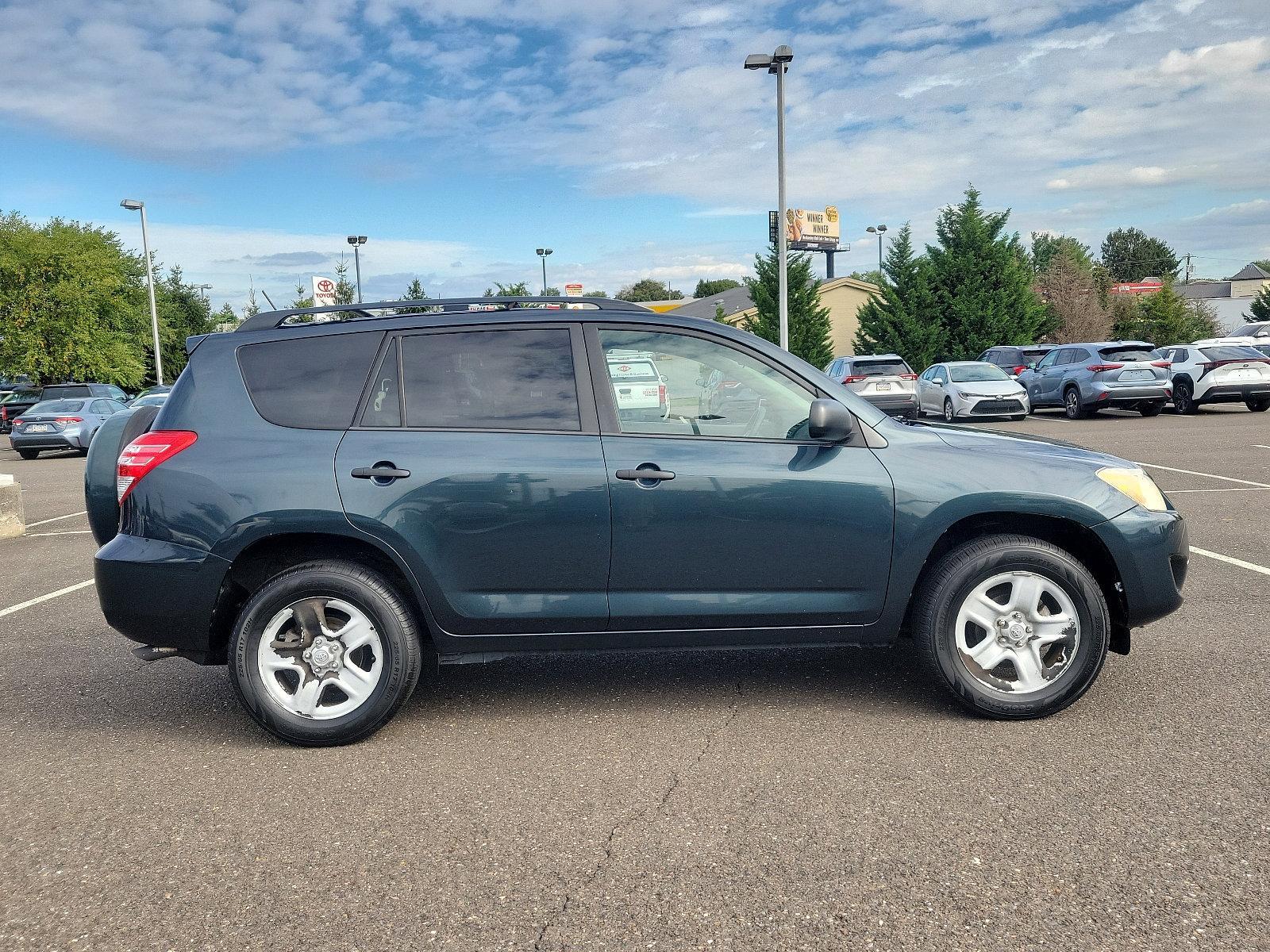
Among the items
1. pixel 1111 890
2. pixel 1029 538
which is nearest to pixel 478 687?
pixel 1029 538

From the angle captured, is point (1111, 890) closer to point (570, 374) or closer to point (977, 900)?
point (977, 900)

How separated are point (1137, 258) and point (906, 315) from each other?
103m

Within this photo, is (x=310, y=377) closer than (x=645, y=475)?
No

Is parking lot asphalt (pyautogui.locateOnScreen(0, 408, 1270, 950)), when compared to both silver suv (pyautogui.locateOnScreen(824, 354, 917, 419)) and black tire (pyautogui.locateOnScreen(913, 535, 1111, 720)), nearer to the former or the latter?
black tire (pyautogui.locateOnScreen(913, 535, 1111, 720))

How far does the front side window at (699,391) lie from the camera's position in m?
4.24

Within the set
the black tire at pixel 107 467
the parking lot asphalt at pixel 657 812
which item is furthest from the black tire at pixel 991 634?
the black tire at pixel 107 467

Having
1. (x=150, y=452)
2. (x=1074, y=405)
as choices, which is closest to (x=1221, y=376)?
(x=1074, y=405)

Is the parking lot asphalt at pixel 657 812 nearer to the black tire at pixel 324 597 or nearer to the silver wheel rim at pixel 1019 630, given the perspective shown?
the black tire at pixel 324 597

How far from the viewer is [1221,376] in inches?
859

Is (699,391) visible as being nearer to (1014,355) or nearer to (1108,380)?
(1108,380)

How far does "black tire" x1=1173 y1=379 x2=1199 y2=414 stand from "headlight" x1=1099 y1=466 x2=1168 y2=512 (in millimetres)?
20622

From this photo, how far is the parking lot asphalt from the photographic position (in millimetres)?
2781

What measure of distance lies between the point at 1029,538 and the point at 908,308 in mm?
38090

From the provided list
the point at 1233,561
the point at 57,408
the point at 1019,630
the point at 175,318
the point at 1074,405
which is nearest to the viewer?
the point at 1019,630
